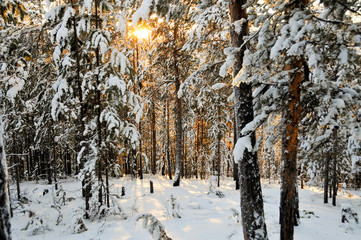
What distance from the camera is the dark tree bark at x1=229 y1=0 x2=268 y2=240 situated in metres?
4.62

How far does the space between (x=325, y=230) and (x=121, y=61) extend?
9928 millimetres

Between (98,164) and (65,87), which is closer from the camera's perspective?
(65,87)

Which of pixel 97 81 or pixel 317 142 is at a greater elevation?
pixel 97 81

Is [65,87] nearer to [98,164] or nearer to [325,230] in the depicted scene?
[98,164]

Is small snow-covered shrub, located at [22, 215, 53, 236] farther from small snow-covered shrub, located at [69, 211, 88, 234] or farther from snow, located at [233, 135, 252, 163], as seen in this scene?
snow, located at [233, 135, 252, 163]

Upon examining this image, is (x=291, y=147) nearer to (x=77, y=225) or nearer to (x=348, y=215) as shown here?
(x=77, y=225)

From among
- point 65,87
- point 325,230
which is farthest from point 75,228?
point 325,230

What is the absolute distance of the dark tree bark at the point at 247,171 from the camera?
15.2 feet

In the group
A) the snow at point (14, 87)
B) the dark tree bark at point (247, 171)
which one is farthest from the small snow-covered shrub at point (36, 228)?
the dark tree bark at point (247, 171)

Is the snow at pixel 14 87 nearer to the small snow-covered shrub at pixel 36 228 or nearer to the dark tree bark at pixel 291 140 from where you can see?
the small snow-covered shrub at pixel 36 228

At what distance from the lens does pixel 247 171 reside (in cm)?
475

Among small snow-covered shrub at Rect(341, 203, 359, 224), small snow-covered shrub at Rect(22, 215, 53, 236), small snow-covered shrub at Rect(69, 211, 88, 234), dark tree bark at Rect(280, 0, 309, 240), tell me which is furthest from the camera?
small snow-covered shrub at Rect(341, 203, 359, 224)

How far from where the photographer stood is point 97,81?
7148mm

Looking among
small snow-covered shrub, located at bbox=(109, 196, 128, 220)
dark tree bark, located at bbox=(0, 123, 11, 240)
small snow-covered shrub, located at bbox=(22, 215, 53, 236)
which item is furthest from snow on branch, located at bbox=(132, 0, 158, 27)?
small snow-covered shrub, located at bbox=(22, 215, 53, 236)
